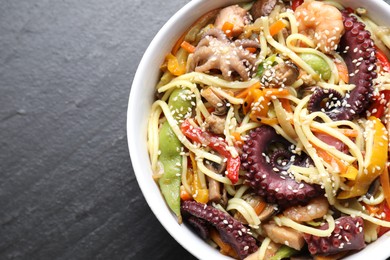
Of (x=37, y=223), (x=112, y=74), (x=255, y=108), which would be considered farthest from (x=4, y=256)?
(x=255, y=108)

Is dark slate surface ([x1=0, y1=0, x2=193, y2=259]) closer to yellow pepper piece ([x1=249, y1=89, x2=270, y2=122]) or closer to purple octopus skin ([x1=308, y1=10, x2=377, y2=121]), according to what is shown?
yellow pepper piece ([x1=249, y1=89, x2=270, y2=122])

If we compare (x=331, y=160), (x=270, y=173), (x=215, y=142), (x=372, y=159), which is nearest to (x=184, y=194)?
(x=215, y=142)

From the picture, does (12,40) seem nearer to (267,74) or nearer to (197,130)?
(197,130)

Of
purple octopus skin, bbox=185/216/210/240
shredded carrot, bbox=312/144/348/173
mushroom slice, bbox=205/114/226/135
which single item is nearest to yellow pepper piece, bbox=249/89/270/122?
mushroom slice, bbox=205/114/226/135

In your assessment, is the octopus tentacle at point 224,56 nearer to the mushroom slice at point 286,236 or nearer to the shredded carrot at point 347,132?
the shredded carrot at point 347,132

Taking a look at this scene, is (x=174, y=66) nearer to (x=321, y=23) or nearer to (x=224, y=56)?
(x=224, y=56)

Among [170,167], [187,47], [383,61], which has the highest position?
[383,61]

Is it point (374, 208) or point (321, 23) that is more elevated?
point (321, 23)
